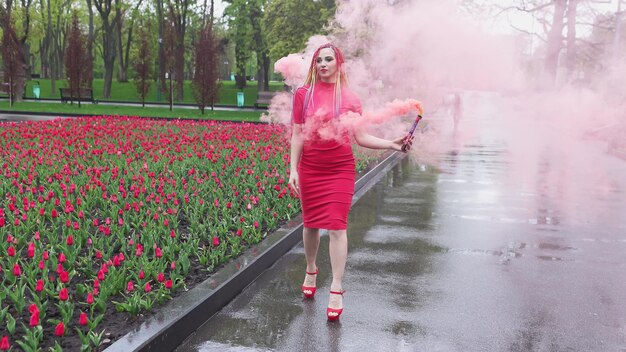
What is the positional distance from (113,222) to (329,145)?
2935mm

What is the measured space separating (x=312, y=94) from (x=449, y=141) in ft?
62.8

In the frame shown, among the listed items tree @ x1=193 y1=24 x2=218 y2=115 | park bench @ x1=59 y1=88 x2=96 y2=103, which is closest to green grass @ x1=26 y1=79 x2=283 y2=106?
park bench @ x1=59 y1=88 x2=96 y2=103

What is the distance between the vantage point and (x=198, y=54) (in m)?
30.8

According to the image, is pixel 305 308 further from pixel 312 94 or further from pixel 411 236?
pixel 411 236

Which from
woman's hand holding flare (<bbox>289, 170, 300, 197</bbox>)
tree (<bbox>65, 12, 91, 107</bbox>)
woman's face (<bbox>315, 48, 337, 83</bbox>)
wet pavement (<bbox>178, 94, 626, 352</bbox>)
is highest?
tree (<bbox>65, 12, 91, 107</bbox>)

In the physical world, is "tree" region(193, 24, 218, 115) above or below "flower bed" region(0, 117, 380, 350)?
above

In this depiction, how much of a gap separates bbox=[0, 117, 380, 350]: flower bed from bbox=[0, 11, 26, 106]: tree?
2135 cm

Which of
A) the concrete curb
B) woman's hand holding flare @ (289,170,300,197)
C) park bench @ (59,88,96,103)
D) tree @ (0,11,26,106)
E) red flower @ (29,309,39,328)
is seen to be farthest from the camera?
park bench @ (59,88,96,103)

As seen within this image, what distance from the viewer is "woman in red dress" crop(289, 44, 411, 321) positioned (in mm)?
4777

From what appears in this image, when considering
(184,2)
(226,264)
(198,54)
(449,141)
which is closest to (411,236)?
(226,264)

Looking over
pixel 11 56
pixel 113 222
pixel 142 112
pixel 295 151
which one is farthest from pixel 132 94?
pixel 295 151

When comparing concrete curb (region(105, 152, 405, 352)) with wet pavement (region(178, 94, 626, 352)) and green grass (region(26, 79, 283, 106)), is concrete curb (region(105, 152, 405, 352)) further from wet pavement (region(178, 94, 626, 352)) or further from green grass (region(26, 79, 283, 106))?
green grass (region(26, 79, 283, 106))

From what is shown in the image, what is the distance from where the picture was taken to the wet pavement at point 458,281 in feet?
14.6

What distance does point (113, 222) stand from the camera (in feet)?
22.0
